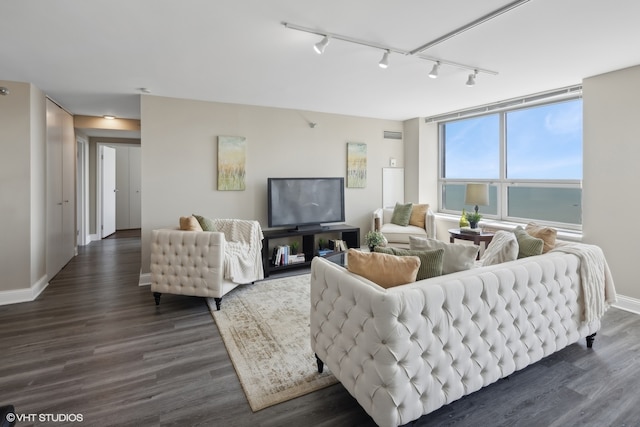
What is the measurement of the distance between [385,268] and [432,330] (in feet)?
1.26

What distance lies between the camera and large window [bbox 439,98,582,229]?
4.24 metres

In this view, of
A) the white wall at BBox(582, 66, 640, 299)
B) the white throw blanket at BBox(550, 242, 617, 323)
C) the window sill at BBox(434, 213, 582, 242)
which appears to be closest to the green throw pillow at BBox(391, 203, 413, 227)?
the window sill at BBox(434, 213, 582, 242)

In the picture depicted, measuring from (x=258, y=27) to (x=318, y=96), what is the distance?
201cm

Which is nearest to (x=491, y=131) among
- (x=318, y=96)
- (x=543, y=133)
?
(x=543, y=133)

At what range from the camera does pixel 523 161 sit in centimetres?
478

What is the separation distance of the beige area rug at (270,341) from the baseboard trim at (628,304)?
325 centimetres

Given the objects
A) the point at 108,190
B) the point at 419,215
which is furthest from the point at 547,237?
the point at 108,190

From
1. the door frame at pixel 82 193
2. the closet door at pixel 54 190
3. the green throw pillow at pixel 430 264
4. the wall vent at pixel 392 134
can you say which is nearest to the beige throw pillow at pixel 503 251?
the green throw pillow at pixel 430 264

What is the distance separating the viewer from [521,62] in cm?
318

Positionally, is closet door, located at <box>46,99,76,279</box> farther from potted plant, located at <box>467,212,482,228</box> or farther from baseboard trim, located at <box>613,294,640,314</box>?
baseboard trim, located at <box>613,294,640,314</box>

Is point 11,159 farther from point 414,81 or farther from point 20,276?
point 414,81

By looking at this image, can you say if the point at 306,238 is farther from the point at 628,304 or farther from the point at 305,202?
the point at 628,304

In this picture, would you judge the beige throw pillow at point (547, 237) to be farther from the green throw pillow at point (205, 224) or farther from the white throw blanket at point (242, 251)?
the green throw pillow at point (205, 224)

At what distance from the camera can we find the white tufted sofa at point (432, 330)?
1.54 m
